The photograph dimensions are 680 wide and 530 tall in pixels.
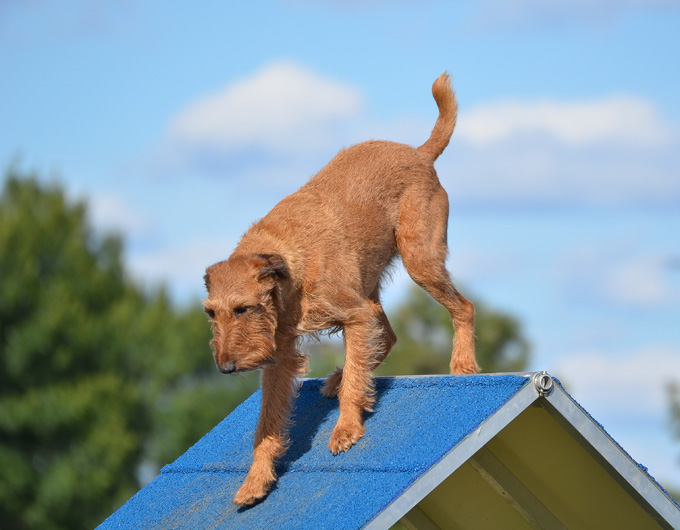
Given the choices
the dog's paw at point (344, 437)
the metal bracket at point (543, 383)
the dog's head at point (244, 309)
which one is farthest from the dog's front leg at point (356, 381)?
the metal bracket at point (543, 383)

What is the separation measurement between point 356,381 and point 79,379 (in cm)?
2910

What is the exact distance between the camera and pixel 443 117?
788 cm

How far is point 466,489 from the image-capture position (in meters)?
6.80

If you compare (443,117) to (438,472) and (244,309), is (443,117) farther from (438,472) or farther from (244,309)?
(438,472)

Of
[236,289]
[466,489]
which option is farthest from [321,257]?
[466,489]

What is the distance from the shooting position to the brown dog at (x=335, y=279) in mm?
5926

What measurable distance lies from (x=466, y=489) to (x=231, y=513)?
166cm

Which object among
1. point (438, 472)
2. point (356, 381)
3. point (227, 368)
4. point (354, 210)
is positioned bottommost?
point (438, 472)

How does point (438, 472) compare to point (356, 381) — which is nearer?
point (438, 472)

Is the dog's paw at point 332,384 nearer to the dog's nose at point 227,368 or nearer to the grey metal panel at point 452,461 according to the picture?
the dog's nose at point 227,368

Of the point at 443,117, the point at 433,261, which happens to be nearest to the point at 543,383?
Answer: the point at 433,261

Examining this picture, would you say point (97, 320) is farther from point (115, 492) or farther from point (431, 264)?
point (431, 264)

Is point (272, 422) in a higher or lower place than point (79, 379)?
lower

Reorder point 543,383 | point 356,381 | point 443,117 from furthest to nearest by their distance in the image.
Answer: point 443,117 → point 356,381 → point 543,383
